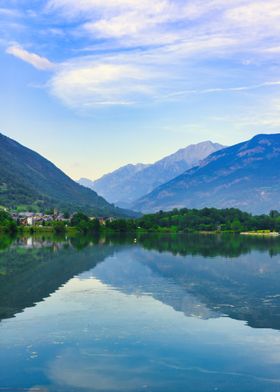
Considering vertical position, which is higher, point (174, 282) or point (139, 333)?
point (174, 282)

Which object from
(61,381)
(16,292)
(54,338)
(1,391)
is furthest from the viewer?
(16,292)

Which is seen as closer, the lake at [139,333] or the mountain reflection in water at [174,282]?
the lake at [139,333]

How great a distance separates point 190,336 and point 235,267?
3861cm

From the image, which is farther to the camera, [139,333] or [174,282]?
[174,282]

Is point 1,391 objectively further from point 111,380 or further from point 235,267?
point 235,267

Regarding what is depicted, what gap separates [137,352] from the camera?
79.4 ft

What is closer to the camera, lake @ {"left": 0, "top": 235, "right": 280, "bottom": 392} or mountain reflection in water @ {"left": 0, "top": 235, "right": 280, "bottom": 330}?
lake @ {"left": 0, "top": 235, "right": 280, "bottom": 392}

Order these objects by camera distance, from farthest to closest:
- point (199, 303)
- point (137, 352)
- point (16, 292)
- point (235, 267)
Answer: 1. point (235, 267)
2. point (16, 292)
3. point (199, 303)
4. point (137, 352)

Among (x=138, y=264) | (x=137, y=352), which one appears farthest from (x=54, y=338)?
(x=138, y=264)

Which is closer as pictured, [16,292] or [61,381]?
[61,381]

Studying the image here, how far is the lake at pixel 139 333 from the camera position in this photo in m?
20.6

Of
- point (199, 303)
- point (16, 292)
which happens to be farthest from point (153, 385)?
point (16, 292)

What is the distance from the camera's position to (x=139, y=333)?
28.1 m

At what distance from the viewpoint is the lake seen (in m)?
20.6
